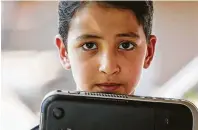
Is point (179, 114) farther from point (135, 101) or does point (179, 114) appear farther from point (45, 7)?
point (45, 7)

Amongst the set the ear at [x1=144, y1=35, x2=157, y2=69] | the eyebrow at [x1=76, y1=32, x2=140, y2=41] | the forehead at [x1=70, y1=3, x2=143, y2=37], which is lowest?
the ear at [x1=144, y1=35, x2=157, y2=69]

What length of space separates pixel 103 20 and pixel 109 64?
6 centimetres

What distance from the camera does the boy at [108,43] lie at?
1.52ft

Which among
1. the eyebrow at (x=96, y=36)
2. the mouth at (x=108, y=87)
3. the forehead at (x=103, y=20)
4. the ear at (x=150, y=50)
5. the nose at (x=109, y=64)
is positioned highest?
the forehead at (x=103, y=20)

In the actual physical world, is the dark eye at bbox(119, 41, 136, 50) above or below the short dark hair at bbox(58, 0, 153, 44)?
below

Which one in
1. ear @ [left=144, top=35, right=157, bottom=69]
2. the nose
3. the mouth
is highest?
ear @ [left=144, top=35, right=157, bottom=69]

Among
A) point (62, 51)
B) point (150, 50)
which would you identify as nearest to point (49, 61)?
point (62, 51)

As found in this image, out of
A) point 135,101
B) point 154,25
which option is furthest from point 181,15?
point 135,101

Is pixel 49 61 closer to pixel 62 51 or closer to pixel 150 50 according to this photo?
pixel 62 51

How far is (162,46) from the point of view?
48 centimetres

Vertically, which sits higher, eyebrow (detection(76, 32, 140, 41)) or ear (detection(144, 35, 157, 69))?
eyebrow (detection(76, 32, 140, 41))

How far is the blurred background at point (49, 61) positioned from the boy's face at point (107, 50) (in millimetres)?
16

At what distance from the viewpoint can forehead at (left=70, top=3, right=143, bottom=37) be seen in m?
0.47

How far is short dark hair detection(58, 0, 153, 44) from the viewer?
0.47m
